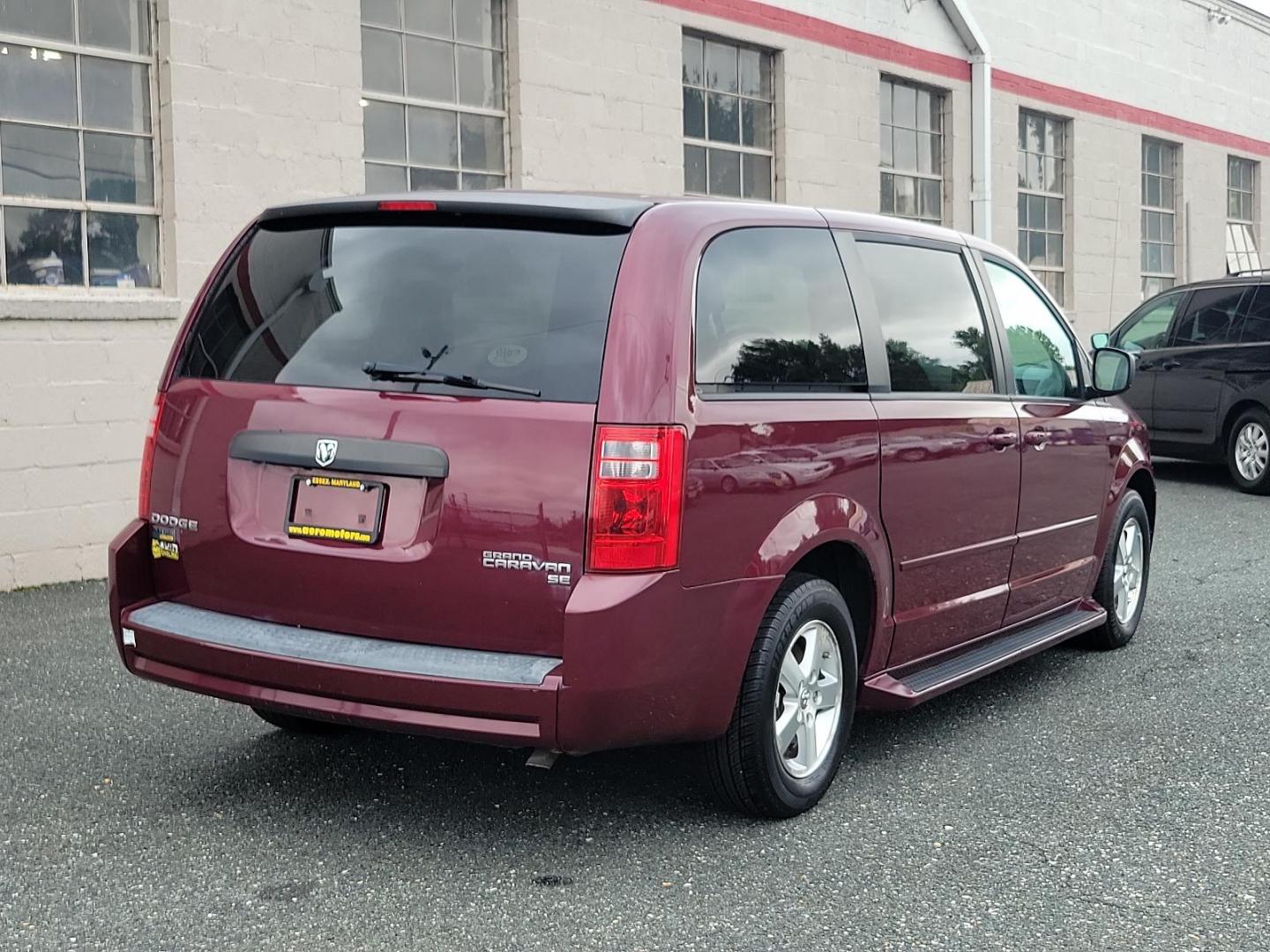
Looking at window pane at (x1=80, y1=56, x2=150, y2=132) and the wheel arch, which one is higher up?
window pane at (x1=80, y1=56, x2=150, y2=132)

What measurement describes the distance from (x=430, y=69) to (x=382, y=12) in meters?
0.51

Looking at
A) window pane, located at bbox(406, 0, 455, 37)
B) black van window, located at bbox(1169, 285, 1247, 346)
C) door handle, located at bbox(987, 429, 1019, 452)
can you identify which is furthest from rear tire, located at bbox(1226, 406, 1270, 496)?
door handle, located at bbox(987, 429, 1019, 452)

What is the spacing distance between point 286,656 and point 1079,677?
357cm

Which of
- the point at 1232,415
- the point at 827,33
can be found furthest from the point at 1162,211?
the point at 827,33

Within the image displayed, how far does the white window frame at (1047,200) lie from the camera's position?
16812 millimetres

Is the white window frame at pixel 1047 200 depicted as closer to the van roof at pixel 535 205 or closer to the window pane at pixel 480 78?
the window pane at pixel 480 78

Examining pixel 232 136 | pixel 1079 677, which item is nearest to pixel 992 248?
pixel 1079 677

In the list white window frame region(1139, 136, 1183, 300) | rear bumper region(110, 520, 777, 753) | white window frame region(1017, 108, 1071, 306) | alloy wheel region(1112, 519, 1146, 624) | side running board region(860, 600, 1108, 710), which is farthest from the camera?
white window frame region(1139, 136, 1183, 300)

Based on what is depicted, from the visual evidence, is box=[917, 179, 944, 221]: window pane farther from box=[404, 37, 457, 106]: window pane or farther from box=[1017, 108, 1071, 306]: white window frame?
box=[404, 37, 457, 106]: window pane

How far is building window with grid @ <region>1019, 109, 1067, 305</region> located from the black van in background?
3.40m

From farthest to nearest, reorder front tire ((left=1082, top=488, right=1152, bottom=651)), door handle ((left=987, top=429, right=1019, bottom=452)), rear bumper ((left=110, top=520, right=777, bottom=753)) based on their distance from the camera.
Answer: front tire ((left=1082, top=488, right=1152, bottom=651)) < door handle ((left=987, top=429, right=1019, bottom=452)) < rear bumper ((left=110, top=520, right=777, bottom=753))

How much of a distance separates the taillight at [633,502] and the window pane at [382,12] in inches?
275

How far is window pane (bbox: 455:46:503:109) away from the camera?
1043 centimetres

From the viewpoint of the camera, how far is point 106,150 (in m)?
8.56
